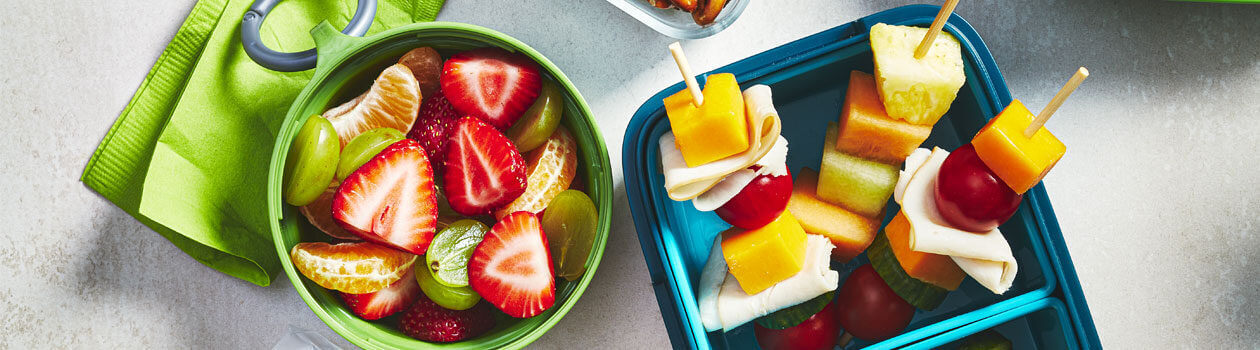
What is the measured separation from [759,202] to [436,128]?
40 centimetres

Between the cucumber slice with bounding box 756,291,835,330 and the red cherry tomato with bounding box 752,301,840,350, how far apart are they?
0.02 m

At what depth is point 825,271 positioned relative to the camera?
0.83m

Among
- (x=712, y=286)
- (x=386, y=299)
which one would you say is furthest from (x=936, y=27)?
(x=386, y=299)

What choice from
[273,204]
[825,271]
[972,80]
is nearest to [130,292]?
[273,204]

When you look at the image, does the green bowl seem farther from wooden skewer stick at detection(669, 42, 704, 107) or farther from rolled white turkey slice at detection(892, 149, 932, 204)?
rolled white turkey slice at detection(892, 149, 932, 204)

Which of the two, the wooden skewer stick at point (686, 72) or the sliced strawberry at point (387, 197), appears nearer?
the wooden skewer stick at point (686, 72)

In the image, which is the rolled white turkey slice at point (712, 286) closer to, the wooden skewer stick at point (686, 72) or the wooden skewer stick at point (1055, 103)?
the wooden skewer stick at point (686, 72)

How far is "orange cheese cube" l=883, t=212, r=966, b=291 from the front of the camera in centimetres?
82

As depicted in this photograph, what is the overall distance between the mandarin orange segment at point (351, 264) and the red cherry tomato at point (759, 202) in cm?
38

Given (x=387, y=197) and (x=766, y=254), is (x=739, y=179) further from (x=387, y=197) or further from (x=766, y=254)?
(x=387, y=197)

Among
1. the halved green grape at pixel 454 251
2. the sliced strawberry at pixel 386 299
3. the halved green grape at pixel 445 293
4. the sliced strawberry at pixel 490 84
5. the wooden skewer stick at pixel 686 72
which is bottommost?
the sliced strawberry at pixel 386 299

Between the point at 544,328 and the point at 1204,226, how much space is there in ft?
2.97

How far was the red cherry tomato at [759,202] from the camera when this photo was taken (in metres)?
0.80

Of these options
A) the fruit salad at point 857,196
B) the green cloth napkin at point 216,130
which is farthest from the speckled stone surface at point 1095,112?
the fruit salad at point 857,196
